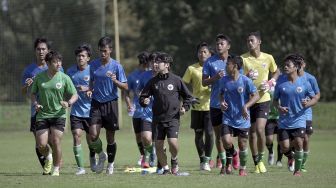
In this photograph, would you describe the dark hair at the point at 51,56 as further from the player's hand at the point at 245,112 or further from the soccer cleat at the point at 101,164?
the player's hand at the point at 245,112

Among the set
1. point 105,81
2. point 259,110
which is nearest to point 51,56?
point 105,81

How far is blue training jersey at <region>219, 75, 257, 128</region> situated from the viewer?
48.6ft

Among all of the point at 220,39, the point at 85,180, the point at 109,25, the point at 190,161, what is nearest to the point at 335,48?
the point at 109,25

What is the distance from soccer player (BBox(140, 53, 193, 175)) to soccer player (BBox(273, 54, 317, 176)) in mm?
1683

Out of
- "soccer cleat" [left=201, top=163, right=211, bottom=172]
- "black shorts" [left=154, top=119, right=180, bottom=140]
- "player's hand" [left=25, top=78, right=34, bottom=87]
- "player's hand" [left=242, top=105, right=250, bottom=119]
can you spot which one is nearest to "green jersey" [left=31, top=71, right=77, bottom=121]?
"player's hand" [left=25, top=78, right=34, bottom=87]

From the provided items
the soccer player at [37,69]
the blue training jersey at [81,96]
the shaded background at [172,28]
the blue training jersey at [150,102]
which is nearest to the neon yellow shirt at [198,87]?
the blue training jersey at [150,102]

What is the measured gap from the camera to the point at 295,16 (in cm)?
4741

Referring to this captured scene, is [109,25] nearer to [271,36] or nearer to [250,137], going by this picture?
[271,36]

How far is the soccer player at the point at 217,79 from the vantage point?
15.9 m

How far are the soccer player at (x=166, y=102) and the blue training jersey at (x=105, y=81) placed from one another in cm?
97

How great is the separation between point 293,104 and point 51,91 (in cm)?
421

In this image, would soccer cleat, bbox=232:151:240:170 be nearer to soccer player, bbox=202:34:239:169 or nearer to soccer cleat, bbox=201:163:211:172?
soccer player, bbox=202:34:239:169

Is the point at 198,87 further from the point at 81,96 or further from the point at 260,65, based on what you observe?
the point at 81,96

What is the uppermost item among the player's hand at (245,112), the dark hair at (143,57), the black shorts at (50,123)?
the dark hair at (143,57)
